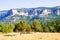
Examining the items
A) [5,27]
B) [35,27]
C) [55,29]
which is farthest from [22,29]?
[55,29]

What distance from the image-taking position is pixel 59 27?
105688mm

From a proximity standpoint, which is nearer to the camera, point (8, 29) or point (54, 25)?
point (8, 29)

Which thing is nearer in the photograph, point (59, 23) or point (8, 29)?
point (8, 29)

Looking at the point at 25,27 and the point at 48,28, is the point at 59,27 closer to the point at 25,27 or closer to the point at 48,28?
the point at 48,28

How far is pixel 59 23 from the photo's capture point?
11475 cm

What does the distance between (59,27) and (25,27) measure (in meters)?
21.7

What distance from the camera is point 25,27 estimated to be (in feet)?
306

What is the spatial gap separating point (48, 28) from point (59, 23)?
8.14m

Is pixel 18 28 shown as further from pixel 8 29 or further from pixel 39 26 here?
pixel 39 26

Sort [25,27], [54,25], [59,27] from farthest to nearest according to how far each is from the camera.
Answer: [54,25] < [59,27] < [25,27]

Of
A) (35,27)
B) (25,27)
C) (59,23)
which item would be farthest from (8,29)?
(59,23)

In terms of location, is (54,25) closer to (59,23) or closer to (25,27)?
(59,23)

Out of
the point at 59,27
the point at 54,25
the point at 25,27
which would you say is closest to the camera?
the point at 25,27

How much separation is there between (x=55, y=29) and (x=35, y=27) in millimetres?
10936
